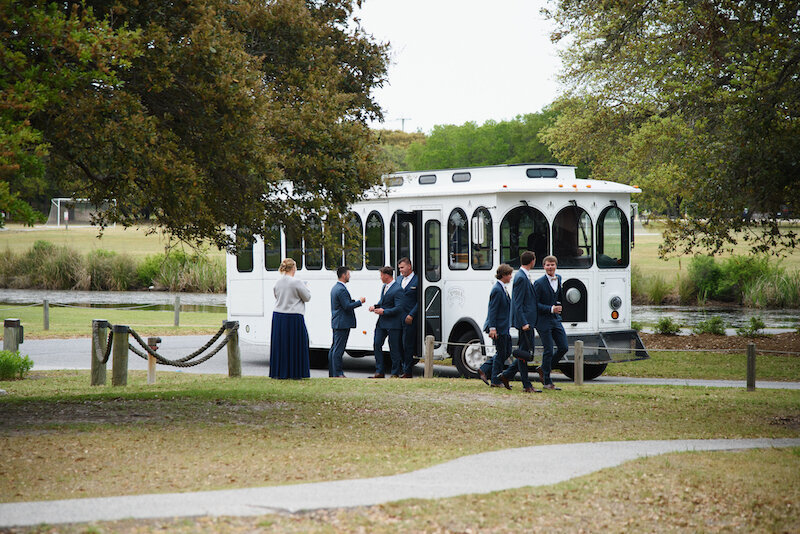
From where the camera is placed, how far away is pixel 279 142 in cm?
A: 1185

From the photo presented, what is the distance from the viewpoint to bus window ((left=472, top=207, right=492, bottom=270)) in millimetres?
15988

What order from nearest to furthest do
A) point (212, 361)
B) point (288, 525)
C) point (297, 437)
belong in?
point (288, 525), point (297, 437), point (212, 361)

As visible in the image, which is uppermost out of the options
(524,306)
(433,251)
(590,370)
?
(433,251)

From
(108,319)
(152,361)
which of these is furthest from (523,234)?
(108,319)

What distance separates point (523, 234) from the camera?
1600 centimetres

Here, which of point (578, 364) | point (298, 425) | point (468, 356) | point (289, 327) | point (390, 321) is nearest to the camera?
point (298, 425)

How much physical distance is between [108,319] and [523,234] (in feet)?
61.7

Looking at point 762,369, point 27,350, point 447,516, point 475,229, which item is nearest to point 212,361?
point 27,350

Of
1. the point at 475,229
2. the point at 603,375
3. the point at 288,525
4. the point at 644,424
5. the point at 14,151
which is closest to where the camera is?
the point at 288,525

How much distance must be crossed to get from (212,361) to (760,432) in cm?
1252

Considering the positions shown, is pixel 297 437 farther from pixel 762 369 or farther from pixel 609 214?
pixel 762 369

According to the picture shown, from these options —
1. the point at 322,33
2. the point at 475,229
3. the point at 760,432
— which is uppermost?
the point at 322,33

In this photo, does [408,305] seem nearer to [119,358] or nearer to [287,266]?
[287,266]

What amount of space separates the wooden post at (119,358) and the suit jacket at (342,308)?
324 centimetres
